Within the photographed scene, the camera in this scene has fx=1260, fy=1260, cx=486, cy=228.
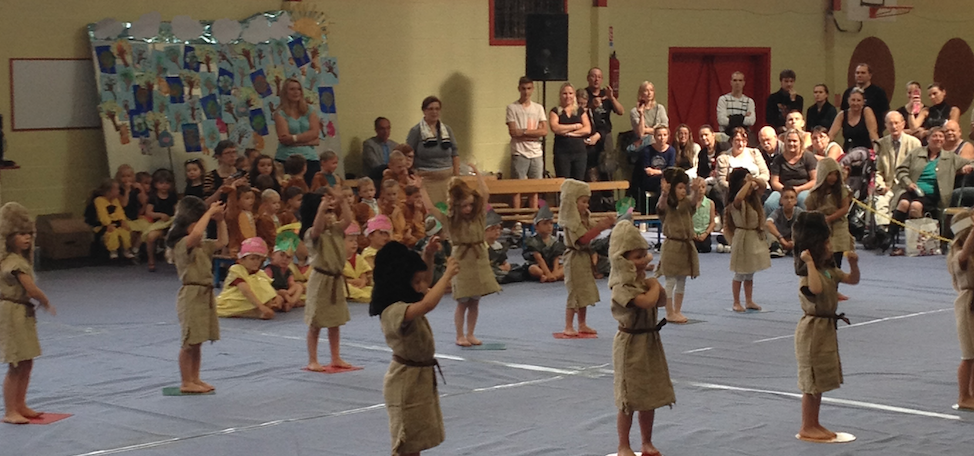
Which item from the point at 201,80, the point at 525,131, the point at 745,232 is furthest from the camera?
the point at 525,131

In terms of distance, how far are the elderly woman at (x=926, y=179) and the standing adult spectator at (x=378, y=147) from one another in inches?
243

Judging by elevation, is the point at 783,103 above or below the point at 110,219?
above

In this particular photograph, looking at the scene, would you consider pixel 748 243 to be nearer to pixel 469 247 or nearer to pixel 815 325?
pixel 469 247

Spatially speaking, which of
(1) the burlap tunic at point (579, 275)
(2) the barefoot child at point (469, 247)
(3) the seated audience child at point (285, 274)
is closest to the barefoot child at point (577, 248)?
(1) the burlap tunic at point (579, 275)

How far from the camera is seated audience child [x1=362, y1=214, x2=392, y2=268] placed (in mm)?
12133

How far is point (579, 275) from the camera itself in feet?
31.7

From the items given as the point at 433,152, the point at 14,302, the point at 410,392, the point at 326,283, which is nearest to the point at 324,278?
the point at 326,283

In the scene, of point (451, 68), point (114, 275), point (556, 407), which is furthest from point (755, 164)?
point (556, 407)

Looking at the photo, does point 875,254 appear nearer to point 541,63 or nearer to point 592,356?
point 541,63

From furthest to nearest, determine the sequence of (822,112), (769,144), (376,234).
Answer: (822,112) → (769,144) → (376,234)

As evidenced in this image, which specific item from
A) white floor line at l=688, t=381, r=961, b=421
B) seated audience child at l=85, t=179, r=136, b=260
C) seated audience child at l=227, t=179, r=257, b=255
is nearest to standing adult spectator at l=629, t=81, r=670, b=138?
seated audience child at l=227, t=179, r=257, b=255

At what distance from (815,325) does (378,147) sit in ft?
32.7

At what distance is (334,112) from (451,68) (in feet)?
6.85

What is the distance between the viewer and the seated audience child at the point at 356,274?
1164 cm
